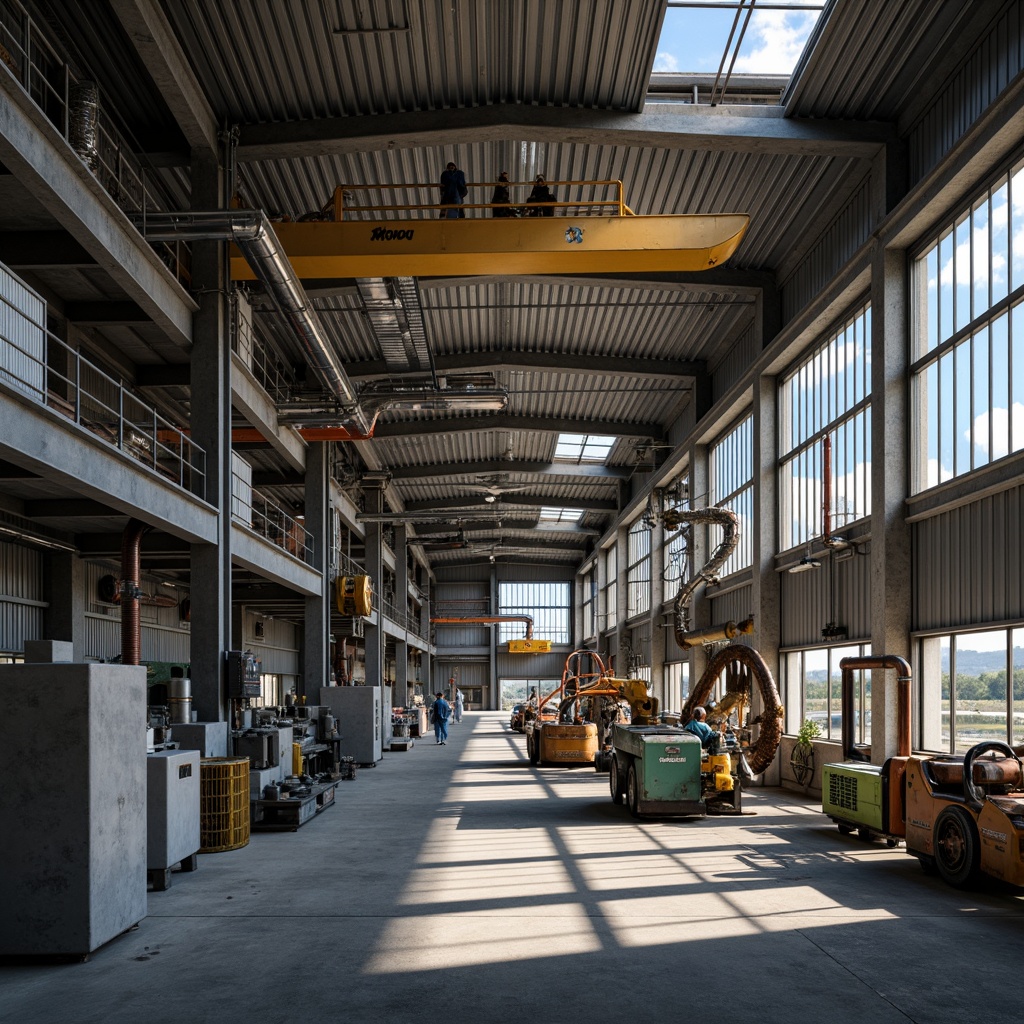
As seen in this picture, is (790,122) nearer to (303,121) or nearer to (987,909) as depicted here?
(303,121)

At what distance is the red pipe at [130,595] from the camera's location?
622 inches

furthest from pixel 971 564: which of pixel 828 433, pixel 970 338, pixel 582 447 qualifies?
pixel 582 447

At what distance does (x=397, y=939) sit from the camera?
9414 mm

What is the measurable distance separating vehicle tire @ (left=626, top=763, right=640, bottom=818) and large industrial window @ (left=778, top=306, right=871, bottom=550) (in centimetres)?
600

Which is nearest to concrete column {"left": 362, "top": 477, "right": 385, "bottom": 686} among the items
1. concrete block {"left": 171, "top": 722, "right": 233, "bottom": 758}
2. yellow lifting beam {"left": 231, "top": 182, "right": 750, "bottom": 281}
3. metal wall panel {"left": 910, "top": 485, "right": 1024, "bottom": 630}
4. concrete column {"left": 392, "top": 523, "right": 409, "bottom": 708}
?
concrete column {"left": 392, "top": 523, "right": 409, "bottom": 708}

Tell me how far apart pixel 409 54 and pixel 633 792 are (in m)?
12.5

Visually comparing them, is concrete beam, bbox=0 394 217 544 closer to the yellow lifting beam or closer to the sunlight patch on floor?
the yellow lifting beam

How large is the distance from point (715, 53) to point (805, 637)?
11.6 m

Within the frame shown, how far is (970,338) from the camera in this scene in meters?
15.2

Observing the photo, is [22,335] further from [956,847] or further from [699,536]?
[699,536]

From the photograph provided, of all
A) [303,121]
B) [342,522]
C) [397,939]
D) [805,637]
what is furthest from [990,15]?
[342,522]

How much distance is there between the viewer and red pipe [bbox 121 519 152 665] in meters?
15.8

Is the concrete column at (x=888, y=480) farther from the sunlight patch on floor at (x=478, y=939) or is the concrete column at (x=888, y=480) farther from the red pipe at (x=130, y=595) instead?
the red pipe at (x=130, y=595)

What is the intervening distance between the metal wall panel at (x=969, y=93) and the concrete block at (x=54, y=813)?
42.7 ft
